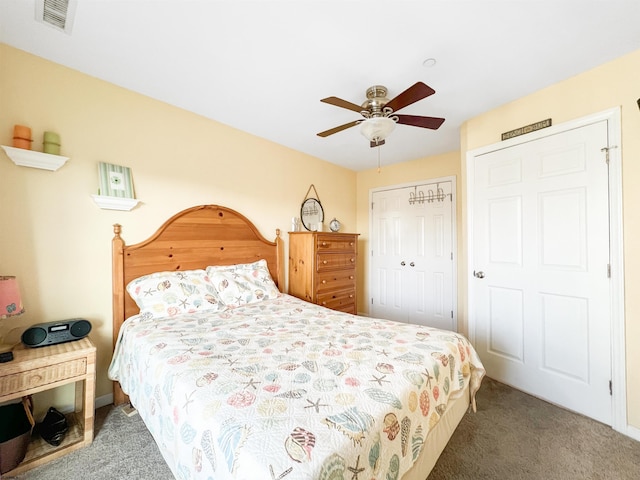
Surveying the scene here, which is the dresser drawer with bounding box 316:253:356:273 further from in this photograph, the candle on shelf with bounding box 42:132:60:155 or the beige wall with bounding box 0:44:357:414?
the candle on shelf with bounding box 42:132:60:155

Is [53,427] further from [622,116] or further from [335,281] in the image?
[622,116]

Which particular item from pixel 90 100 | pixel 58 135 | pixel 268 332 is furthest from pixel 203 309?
pixel 90 100

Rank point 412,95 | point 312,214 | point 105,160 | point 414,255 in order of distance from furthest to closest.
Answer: point 414,255
point 312,214
point 105,160
point 412,95

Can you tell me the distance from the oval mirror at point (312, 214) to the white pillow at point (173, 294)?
1.60m

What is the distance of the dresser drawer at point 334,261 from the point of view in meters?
3.05

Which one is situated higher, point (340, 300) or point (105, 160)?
point (105, 160)

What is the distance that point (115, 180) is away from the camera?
2.01m

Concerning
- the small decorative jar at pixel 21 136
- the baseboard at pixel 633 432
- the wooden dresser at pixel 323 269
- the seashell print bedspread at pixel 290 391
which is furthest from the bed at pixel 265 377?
the baseboard at pixel 633 432

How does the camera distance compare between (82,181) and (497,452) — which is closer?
(497,452)

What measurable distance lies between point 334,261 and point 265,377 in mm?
2196

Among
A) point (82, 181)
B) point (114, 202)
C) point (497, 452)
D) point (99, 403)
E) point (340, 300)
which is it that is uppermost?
point (82, 181)

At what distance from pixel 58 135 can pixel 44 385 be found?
5.22 feet

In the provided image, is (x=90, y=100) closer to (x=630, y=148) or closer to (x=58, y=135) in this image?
(x=58, y=135)

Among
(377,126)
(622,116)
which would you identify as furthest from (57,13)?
(622,116)
